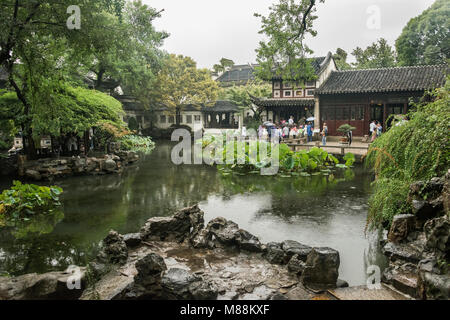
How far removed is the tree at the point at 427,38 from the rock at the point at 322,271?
27.4 metres

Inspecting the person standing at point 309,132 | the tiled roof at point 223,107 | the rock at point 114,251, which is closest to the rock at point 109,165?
the rock at point 114,251

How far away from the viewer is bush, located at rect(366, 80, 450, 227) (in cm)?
528

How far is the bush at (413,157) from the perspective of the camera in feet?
17.3

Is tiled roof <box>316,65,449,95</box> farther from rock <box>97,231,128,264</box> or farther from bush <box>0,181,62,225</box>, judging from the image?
rock <box>97,231,128,264</box>

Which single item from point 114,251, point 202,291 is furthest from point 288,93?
point 202,291

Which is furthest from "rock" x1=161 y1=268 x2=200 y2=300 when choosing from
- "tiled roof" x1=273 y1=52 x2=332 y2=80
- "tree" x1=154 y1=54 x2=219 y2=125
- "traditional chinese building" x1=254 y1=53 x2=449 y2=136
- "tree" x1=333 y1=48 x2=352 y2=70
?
"tree" x1=333 y1=48 x2=352 y2=70

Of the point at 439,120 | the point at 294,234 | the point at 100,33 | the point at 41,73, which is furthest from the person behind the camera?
the point at 41,73

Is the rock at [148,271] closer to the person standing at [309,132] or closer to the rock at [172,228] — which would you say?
the rock at [172,228]

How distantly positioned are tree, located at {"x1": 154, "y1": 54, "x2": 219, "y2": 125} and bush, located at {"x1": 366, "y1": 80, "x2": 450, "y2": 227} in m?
30.1
